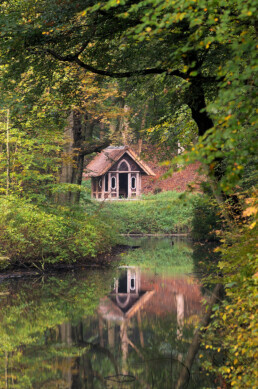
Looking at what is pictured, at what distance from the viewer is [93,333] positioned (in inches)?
380

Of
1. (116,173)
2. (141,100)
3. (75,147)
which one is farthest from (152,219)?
(141,100)

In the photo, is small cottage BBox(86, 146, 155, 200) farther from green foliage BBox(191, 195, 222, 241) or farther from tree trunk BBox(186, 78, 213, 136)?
tree trunk BBox(186, 78, 213, 136)

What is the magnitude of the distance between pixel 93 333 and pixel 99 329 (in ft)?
1.26

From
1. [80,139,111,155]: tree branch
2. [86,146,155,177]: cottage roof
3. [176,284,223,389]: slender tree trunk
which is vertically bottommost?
[176,284,223,389]: slender tree trunk

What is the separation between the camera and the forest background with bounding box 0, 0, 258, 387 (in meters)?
6.19

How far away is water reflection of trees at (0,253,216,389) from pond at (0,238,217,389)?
0.01 meters

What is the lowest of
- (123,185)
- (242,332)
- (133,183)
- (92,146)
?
(242,332)

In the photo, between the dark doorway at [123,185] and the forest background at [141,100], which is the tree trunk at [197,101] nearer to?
the forest background at [141,100]

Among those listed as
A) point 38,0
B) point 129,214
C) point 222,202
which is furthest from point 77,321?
point 129,214

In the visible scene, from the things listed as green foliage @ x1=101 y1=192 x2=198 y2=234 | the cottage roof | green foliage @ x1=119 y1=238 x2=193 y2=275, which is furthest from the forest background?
the cottage roof

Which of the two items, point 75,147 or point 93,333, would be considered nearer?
point 93,333

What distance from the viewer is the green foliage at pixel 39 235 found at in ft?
53.7

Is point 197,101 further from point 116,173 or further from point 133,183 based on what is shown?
point 133,183

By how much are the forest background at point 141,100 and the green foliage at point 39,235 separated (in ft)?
0.13
